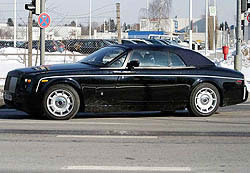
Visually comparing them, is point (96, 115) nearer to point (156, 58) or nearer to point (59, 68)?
point (59, 68)

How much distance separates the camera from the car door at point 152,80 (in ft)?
35.9

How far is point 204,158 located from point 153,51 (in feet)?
15.2

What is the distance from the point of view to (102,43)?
36531 mm

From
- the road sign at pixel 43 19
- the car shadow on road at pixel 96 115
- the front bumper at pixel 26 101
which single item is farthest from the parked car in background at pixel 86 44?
the front bumper at pixel 26 101

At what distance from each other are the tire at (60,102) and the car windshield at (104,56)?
2.89 ft

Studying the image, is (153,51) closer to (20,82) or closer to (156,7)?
(20,82)

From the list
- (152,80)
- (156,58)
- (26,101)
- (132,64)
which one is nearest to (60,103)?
(26,101)

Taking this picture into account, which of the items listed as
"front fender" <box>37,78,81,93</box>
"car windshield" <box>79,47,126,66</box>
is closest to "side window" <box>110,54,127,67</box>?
"car windshield" <box>79,47,126,66</box>

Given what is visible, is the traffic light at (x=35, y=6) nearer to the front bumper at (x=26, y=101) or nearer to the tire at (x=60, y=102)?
the front bumper at (x=26, y=101)

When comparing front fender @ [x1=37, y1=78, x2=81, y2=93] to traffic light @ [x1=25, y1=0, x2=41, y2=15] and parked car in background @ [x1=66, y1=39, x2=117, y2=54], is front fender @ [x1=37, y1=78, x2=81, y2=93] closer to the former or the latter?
traffic light @ [x1=25, y1=0, x2=41, y2=15]

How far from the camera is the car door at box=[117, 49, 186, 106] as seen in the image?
35.9 feet

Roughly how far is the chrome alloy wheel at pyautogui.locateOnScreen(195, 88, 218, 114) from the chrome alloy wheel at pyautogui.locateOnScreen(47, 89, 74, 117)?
2.63m

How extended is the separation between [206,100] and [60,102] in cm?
303

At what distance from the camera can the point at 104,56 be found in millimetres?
11273
